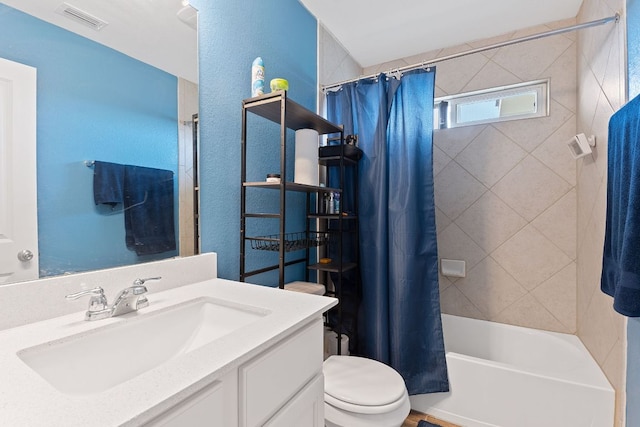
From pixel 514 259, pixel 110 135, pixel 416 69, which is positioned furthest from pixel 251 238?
pixel 514 259

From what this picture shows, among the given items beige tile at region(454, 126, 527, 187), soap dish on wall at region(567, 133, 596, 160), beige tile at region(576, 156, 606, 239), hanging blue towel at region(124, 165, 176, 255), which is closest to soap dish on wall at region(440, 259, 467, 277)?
beige tile at region(454, 126, 527, 187)

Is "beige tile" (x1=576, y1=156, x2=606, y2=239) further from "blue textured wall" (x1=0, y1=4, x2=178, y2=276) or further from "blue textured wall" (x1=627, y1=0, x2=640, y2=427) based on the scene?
"blue textured wall" (x1=0, y1=4, x2=178, y2=276)

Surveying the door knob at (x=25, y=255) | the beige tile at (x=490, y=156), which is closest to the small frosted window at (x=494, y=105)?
the beige tile at (x=490, y=156)

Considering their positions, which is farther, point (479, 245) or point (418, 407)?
point (479, 245)

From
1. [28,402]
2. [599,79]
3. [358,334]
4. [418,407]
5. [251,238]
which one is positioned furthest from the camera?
[358,334]

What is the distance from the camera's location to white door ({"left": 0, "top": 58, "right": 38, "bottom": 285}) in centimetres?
69

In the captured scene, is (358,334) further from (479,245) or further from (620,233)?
(620,233)

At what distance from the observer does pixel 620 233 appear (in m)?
0.98

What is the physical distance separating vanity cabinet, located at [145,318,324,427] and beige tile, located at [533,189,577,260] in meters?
1.88

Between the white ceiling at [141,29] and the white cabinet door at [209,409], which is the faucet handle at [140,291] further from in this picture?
the white ceiling at [141,29]

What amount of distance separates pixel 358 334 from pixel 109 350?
4.65ft

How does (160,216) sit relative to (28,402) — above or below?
above

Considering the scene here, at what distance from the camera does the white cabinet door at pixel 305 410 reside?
716 mm

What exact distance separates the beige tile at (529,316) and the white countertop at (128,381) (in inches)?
70.6
